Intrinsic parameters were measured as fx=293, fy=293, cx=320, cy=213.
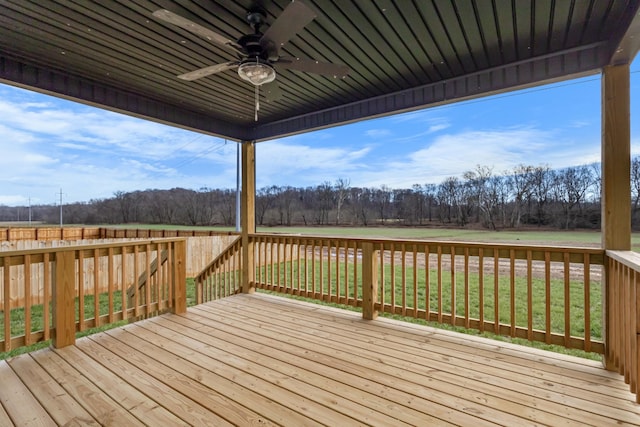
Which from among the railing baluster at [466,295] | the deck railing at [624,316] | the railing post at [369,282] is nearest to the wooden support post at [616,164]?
the deck railing at [624,316]

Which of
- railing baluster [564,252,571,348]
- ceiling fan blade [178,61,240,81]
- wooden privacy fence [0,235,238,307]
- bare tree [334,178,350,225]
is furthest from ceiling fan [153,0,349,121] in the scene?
wooden privacy fence [0,235,238,307]

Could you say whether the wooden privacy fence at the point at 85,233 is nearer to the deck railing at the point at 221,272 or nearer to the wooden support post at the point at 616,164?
the deck railing at the point at 221,272

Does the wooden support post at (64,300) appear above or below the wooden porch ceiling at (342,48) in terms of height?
below

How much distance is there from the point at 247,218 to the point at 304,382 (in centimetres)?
330

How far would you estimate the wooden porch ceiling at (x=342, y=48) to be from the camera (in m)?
2.20

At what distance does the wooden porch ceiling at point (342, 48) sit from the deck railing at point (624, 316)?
1.62 meters

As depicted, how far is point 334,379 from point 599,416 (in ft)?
5.22

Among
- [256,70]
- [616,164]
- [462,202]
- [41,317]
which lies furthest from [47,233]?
[616,164]

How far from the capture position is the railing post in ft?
11.7

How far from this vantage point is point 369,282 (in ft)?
11.9

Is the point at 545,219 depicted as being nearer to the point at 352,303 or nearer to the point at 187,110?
the point at 352,303

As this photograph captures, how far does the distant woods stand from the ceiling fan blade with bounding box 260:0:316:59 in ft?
9.55

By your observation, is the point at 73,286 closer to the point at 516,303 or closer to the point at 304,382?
the point at 304,382

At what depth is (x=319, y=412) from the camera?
1.76 m
